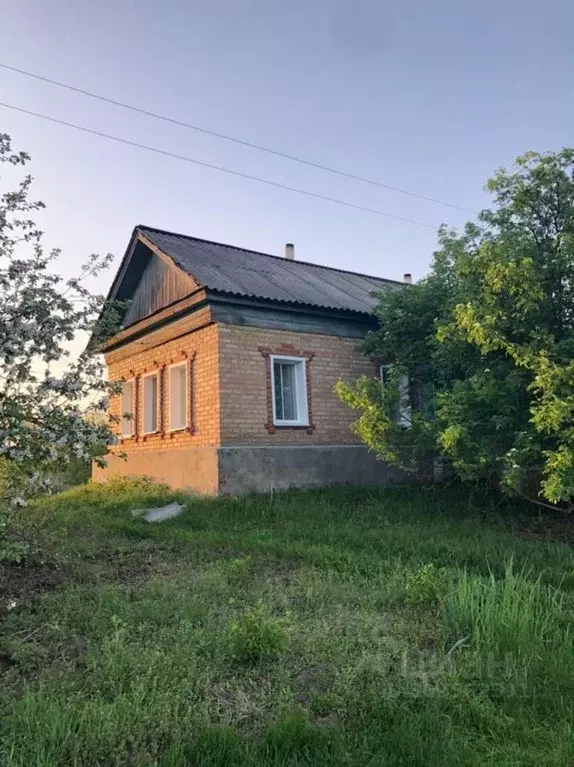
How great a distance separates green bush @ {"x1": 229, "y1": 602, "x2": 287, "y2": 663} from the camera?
12.7ft

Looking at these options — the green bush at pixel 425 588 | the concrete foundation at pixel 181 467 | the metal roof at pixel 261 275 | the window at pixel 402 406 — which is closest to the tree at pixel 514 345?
the window at pixel 402 406

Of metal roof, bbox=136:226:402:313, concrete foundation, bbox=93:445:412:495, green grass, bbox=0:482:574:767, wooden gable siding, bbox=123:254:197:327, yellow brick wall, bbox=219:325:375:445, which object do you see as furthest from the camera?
wooden gable siding, bbox=123:254:197:327

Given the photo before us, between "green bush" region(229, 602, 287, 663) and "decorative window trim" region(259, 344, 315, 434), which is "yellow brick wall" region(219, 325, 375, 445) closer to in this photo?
"decorative window trim" region(259, 344, 315, 434)

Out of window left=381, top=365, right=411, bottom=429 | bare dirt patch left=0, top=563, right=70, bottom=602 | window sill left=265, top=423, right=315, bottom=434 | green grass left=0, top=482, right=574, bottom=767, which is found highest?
window left=381, top=365, right=411, bottom=429

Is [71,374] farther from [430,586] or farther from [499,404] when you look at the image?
[499,404]

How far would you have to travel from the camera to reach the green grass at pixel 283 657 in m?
2.90

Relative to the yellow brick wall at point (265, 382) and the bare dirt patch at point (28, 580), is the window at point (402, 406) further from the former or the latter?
the bare dirt patch at point (28, 580)

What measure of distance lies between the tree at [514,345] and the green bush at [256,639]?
437 centimetres

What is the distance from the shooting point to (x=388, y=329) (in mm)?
11578

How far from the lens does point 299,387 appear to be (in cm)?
1259

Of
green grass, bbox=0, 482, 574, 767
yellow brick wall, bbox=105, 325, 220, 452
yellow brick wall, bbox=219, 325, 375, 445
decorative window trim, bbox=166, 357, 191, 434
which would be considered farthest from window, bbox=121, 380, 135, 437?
green grass, bbox=0, 482, 574, 767

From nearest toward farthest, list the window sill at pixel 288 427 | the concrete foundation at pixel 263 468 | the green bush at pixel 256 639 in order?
the green bush at pixel 256 639 < the concrete foundation at pixel 263 468 < the window sill at pixel 288 427

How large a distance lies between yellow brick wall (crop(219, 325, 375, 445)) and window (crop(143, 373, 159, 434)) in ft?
10.0

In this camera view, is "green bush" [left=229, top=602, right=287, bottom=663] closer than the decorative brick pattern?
Yes
